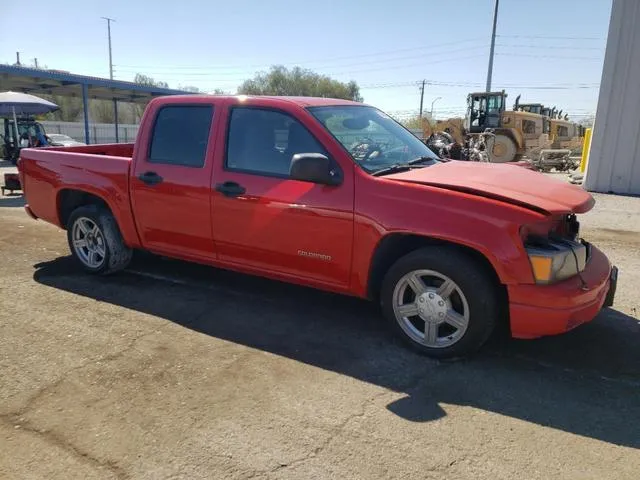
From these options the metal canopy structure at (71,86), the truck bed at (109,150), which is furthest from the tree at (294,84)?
the truck bed at (109,150)

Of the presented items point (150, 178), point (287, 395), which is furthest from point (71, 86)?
point (287, 395)

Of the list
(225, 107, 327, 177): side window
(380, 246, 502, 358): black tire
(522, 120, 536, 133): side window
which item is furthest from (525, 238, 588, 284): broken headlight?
(522, 120, 536, 133): side window

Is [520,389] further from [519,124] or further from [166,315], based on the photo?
[519,124]

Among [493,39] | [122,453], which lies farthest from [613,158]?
[493,39]

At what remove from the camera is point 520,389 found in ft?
10.8

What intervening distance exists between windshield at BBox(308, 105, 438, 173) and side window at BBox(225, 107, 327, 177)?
210mm

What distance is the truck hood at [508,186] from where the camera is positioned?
341 cm

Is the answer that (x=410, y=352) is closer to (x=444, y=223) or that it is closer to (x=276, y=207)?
(x=444, y=223)

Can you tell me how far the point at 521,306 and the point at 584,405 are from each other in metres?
0.68

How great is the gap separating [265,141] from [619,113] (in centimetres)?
1158

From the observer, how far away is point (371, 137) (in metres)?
4.29

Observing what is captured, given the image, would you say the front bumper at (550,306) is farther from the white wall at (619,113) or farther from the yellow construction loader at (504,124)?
the yellow construction loader at (504,124)

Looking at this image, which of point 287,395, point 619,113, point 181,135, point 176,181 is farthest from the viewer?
point 619,113

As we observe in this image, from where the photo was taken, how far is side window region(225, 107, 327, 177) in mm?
4102
